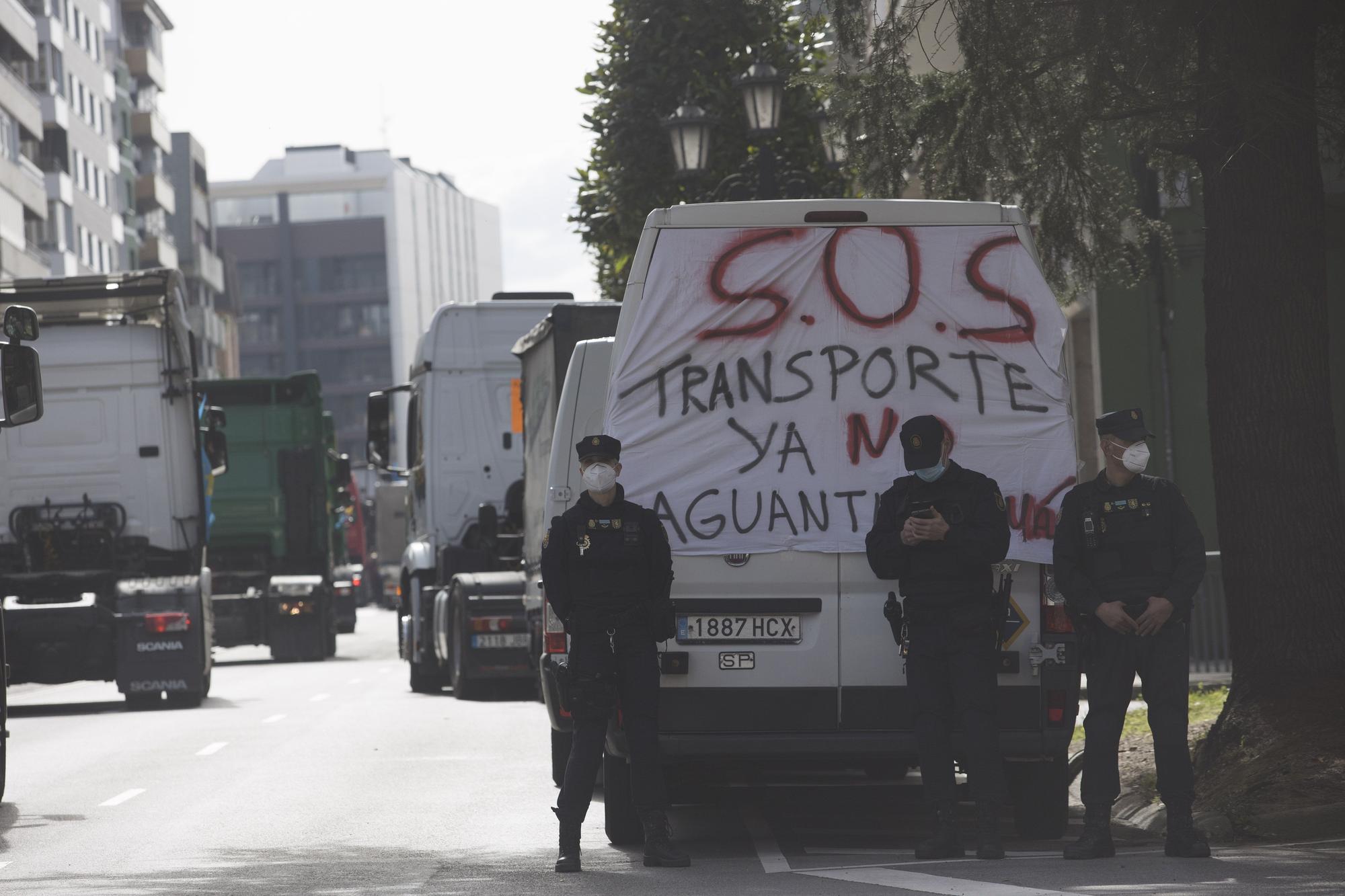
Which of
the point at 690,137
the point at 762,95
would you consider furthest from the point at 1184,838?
the point at 690,137

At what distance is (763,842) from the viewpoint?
10180 mm

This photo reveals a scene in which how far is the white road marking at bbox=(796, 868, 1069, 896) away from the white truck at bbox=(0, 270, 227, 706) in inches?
536

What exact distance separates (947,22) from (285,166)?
461 feet

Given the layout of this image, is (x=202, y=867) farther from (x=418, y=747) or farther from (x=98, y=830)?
(x=418, y=747)

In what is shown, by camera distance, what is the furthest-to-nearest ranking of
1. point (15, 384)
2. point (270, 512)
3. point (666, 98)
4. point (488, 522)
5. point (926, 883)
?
1. point (270, 512)
2. point (666, 98)
3. point (488, 522)
4. point (15, 384)
5. point (926, 883)

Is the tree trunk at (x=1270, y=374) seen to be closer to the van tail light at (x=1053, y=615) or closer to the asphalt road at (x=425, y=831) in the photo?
the asphalt road at (x=425, y=831)

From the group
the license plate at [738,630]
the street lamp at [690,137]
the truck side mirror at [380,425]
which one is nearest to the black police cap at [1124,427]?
the license plate at [738,630]

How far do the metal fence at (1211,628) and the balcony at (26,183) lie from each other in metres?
45.5

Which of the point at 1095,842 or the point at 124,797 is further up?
the point at 1095,842

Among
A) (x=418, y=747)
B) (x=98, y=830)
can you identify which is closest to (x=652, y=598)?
(x=98, y=830)

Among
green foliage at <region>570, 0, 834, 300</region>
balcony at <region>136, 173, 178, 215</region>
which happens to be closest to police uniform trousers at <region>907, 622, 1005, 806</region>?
green foliage at <region>570, 0, 834, 300</region>

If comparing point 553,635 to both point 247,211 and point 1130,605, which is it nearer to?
point 1130,605

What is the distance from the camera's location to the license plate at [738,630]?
9.27 m

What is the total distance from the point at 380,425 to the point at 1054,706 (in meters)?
14.1
